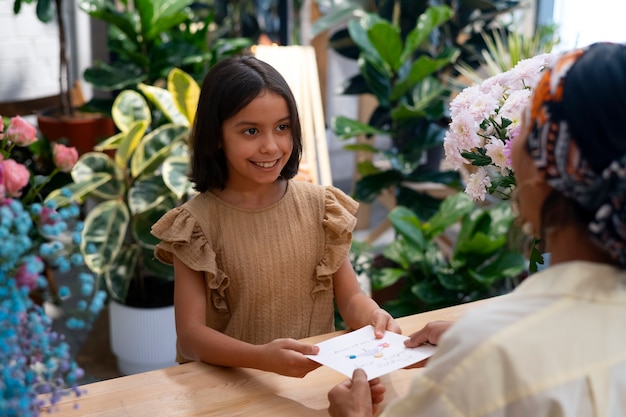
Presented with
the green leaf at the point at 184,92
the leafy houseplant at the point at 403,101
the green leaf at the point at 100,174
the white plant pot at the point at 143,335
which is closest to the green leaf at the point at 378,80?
the leafy houseplant at the point at 403,101

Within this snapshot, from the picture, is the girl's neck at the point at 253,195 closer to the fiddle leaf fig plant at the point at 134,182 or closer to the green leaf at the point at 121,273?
the fiddle leaf fig plant at the point at 134,182

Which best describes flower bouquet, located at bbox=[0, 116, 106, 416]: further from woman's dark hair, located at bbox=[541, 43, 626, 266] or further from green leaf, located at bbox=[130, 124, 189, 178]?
green leaf, located at bbox=[130, 124, 189, 178]

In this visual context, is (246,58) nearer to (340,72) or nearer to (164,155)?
(164,155)

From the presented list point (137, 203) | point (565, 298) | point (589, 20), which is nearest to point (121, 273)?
point (137, 203)

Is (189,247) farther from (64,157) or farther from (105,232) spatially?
(105,232)

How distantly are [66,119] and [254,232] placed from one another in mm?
2227

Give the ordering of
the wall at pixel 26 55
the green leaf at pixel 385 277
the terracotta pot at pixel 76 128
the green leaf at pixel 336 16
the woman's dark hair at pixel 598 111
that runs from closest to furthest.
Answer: the woman's dark hair at pixel 598 111
the green leaf at pixel 385 277
the terracotta pot at pixel 76 128
the green leaf at pixel 336 16
the wall at pixel 26 55

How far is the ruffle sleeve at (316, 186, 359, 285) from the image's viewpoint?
5.42 ft

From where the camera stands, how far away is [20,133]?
2.05 meters

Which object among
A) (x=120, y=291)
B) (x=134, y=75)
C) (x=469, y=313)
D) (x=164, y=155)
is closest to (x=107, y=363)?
(x=120, y=291)

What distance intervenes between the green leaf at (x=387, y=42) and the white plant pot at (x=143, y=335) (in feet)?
4.58

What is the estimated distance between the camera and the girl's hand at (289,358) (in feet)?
4.28

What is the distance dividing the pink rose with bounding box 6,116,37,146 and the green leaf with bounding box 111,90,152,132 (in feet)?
3.34

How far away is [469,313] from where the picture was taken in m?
0.85
